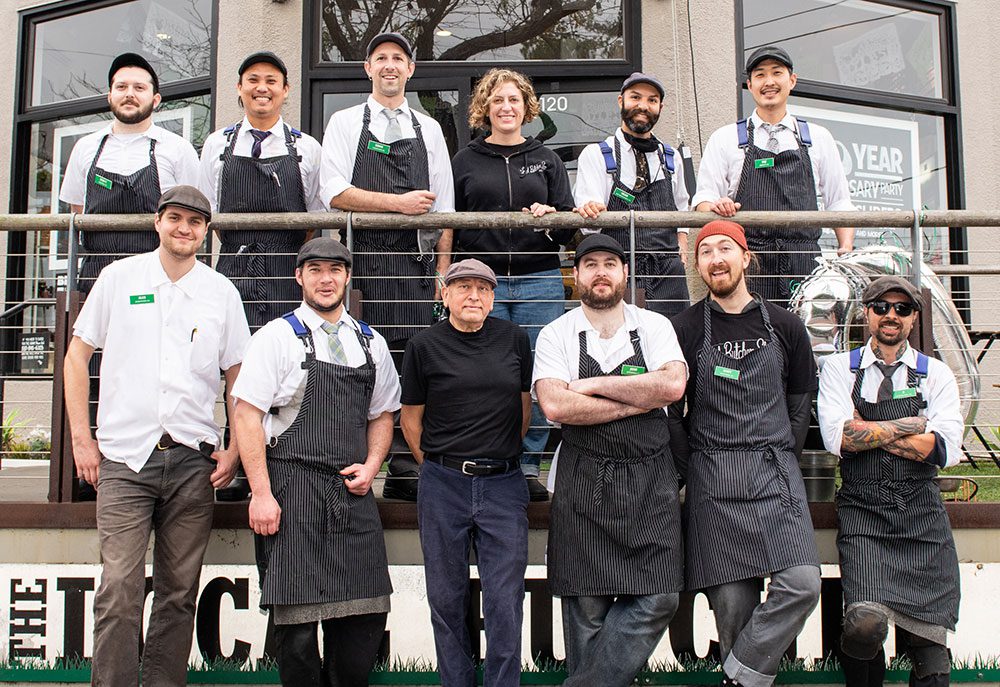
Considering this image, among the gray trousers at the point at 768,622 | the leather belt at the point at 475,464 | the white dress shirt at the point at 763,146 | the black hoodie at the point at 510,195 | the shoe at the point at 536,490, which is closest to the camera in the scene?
the gray trousers at the point at 768,622

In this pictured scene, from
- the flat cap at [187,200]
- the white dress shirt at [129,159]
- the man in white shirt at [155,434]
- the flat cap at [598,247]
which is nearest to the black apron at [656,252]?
the flat cap at [598,247]

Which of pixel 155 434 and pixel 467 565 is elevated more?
pixel 155 434

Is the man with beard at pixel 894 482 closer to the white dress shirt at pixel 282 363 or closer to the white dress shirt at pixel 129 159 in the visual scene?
the white dress shirt at pixel 282 363

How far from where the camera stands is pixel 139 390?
12.9 feet

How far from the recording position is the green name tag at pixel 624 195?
490 centimetres

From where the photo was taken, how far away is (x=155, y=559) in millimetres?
4004

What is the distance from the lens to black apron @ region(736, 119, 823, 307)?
4848 mm

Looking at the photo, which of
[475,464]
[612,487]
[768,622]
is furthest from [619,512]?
[768,622]

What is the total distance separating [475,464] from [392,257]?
133 cm

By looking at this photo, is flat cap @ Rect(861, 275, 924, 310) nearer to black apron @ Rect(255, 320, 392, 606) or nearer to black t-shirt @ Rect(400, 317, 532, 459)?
black t-shirt @ Rect(400, 317, 532, 459)

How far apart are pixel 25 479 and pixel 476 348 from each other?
3.49m

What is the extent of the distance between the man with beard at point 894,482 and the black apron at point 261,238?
2.67 metres

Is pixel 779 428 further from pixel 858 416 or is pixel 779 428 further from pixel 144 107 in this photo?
pixel 144 107

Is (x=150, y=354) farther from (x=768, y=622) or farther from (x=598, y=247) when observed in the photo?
(x=768, y=622)
